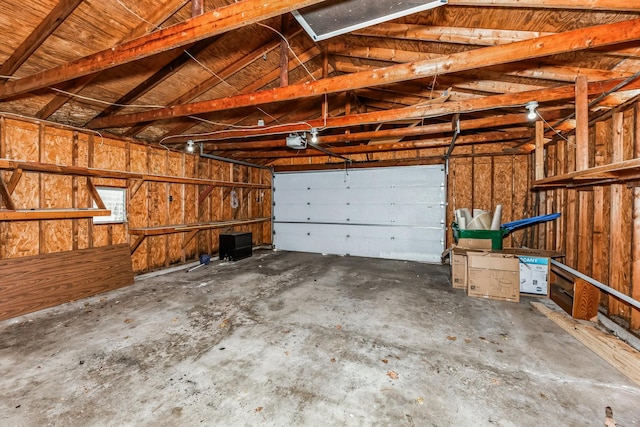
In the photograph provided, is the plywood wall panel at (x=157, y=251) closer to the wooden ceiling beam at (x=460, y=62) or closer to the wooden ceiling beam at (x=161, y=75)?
the wooden ceiling beam at (x=161, y=75)

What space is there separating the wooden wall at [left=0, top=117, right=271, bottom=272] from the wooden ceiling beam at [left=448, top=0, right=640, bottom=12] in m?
5.61

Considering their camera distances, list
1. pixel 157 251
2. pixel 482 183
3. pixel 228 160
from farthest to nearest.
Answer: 1. pixel 228 160
2. pixel 482 183
3. pixel 157 251

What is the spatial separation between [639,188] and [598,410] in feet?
7.99

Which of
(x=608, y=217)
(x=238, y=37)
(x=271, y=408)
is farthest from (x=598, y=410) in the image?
(x=238, y=37)

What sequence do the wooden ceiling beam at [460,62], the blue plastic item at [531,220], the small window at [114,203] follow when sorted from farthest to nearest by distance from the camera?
the small window at [114,203] < the blue plastic item at [531,220] < the wooden ceiling beam at [460,62]

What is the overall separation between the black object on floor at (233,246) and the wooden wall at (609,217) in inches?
247

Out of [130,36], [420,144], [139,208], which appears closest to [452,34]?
[420,144]

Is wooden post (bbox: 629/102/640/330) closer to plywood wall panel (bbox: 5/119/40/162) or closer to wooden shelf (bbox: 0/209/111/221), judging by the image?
wooden shelf (bbox: 0/209/111/221)

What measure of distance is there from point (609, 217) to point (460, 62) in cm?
291

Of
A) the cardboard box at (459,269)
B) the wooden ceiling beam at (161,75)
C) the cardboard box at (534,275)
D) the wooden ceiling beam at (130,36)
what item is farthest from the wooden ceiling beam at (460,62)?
the cardboard box at (459,269)

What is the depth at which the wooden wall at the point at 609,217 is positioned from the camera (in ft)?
9.31

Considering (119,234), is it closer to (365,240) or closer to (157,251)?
(157,251)

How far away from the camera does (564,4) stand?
195 cm

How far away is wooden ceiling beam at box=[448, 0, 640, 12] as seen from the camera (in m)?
1.85
